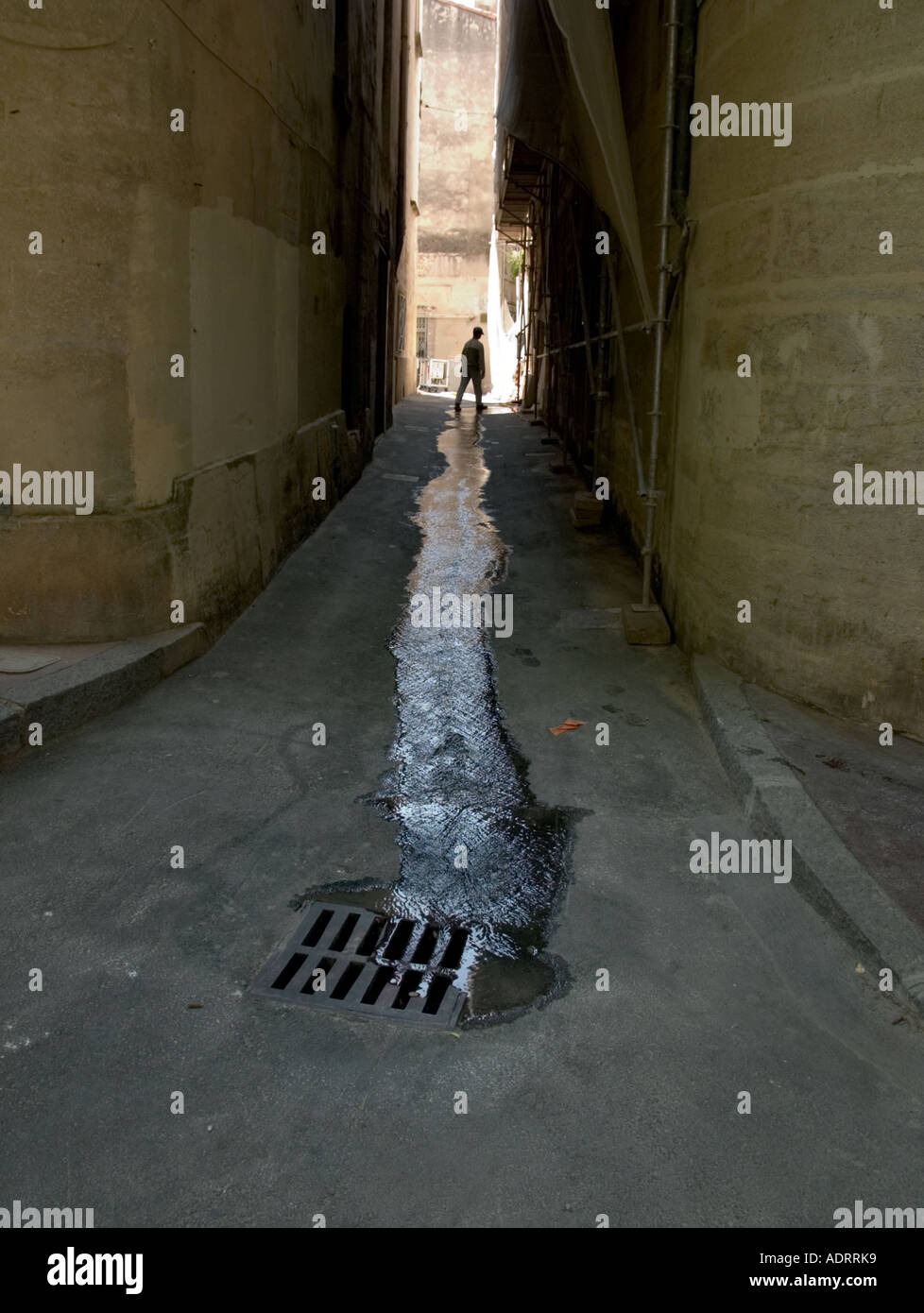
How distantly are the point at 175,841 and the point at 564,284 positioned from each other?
13198 millimetres

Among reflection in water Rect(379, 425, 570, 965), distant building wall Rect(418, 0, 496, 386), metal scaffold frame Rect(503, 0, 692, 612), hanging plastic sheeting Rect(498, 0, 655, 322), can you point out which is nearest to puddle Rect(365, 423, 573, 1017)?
reflection in water Rect(379, 425, 570, 965)

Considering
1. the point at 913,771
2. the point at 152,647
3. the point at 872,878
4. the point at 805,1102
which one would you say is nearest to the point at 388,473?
the point at 152,647

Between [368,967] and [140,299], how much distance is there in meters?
3.84

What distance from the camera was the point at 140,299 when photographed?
5.62 meters

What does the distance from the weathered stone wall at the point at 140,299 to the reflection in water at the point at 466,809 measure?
5.02ft

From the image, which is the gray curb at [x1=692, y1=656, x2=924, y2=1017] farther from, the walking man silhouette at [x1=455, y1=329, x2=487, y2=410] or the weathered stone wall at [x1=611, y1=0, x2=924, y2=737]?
the walking man silhouette at [x1=455, y1=329, x2=487, y2=410]

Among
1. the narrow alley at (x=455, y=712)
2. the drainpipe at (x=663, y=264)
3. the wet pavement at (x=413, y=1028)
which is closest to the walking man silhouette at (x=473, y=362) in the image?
the narrow alley at (x=455, y=712)

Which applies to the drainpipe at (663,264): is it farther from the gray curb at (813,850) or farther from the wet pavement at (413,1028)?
the gray curb at (813,850)

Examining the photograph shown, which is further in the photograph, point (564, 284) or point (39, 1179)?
point (564, 284)

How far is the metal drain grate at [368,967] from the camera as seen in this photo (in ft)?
10.6

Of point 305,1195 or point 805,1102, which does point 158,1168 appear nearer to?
point 305,1195

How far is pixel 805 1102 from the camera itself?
9.27 ft

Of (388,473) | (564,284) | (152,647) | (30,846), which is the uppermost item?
(564,284)

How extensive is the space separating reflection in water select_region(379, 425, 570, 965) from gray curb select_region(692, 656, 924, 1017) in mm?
819
